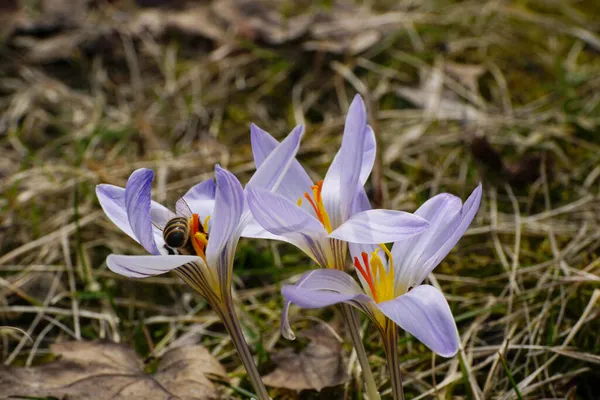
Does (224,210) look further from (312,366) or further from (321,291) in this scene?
(312,366)

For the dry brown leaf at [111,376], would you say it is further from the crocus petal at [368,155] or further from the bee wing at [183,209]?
the crocus petal at [368,155]

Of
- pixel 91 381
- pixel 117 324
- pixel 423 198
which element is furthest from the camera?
pixel 423 198

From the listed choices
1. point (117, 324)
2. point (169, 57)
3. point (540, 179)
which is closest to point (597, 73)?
point (540, 179)

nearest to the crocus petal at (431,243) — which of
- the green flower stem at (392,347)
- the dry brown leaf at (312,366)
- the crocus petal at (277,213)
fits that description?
the green flower stem at (392,347)

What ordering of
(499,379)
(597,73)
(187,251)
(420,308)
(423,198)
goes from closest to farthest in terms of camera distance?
(420,308)
(187,251)
(499,379)
(423,198)
(597,73)

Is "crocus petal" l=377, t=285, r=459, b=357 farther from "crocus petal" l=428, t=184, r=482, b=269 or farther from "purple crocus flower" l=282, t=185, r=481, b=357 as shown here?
"crocus petal" l=428, t=184, r=482, b=269

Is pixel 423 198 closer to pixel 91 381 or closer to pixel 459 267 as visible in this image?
pixel 459 267
